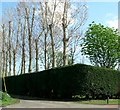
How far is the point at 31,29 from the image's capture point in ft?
137

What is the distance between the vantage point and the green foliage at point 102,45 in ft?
159

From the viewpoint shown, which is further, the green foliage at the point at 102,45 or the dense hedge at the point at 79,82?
the green foliage at the point at 102,45

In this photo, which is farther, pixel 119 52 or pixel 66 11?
pixel 119 52

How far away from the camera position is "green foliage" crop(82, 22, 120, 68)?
48.5 m

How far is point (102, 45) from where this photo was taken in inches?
1913

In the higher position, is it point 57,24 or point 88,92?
point 57,24

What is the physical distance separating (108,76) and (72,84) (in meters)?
3.39

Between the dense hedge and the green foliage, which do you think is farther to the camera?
the green foliage

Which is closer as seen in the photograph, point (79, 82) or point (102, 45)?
point (79, 82)

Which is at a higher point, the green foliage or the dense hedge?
the green foliage

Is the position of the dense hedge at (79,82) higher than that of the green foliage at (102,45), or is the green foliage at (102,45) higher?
the green foliage at (102,45)

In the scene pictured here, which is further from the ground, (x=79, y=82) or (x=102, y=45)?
(x=102, y=45)

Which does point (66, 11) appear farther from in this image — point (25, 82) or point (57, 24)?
point (25, 82)

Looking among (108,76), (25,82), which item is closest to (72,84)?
(108,76)
